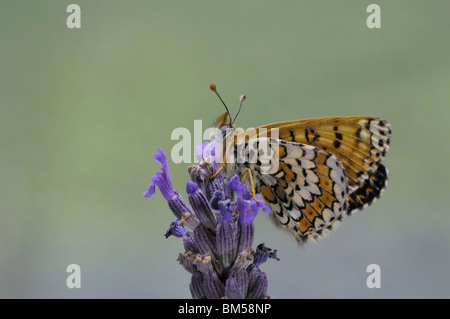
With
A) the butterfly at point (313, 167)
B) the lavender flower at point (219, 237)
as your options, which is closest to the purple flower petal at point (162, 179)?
the lavender flower at point (219, 237)

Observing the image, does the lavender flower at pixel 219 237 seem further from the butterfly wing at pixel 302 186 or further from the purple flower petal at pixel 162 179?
the butterfly wing at pixel 302 186

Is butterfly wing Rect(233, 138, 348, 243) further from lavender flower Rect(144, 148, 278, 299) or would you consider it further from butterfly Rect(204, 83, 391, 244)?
lavender flower Rect(144, 148, 278, 299)

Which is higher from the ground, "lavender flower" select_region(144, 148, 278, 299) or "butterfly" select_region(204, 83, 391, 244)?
"butterfly" select_region(204, 83, 391, 244)

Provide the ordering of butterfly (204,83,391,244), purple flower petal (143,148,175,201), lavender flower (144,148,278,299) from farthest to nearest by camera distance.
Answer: butterfly (204,83,391,244) < purple flower petal (143,148,175,201) < lavender flower (144,148,278,299)

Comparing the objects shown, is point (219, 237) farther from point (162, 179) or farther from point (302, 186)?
point (302, 186)

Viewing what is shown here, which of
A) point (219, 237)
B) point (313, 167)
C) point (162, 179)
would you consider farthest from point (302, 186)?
point (162, 179)

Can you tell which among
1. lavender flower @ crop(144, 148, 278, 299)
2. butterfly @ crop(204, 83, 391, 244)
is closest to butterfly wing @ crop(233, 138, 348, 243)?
butterfly @ crop(204, 83, 391, 244)

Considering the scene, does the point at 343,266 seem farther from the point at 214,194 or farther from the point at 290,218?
the point at 214,194

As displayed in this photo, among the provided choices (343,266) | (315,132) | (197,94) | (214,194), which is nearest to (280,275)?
(343,266)
